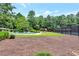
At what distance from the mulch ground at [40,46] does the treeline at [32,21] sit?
248mm

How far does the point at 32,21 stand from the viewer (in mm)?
8164

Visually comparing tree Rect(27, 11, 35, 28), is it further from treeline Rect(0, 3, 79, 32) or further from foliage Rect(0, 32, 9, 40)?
foliage Rect(0, 32, 9, 40)

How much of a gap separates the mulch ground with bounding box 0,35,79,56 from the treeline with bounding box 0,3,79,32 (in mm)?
248

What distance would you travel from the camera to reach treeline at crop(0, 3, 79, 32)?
8.15m

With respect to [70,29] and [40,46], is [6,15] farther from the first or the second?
[70,29]

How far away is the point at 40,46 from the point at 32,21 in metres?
0.58

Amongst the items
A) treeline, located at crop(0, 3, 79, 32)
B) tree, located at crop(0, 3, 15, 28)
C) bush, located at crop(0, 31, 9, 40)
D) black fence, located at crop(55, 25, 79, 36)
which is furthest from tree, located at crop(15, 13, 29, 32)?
black fence, located at crop(55, 25, 79, 36)

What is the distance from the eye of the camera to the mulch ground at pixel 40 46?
8.08 m

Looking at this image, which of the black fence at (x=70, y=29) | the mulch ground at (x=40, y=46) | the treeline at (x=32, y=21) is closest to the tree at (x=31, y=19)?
the treeline at (x=32, y=21)

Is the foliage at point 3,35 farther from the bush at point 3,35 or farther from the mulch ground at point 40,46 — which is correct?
the mulch ground at point 40,46

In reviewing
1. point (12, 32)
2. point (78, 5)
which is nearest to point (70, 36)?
point (78, 5)

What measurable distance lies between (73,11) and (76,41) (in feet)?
2.21

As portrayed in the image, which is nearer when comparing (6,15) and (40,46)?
(40,46)

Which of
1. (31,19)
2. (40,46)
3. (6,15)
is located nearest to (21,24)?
(31,19)
